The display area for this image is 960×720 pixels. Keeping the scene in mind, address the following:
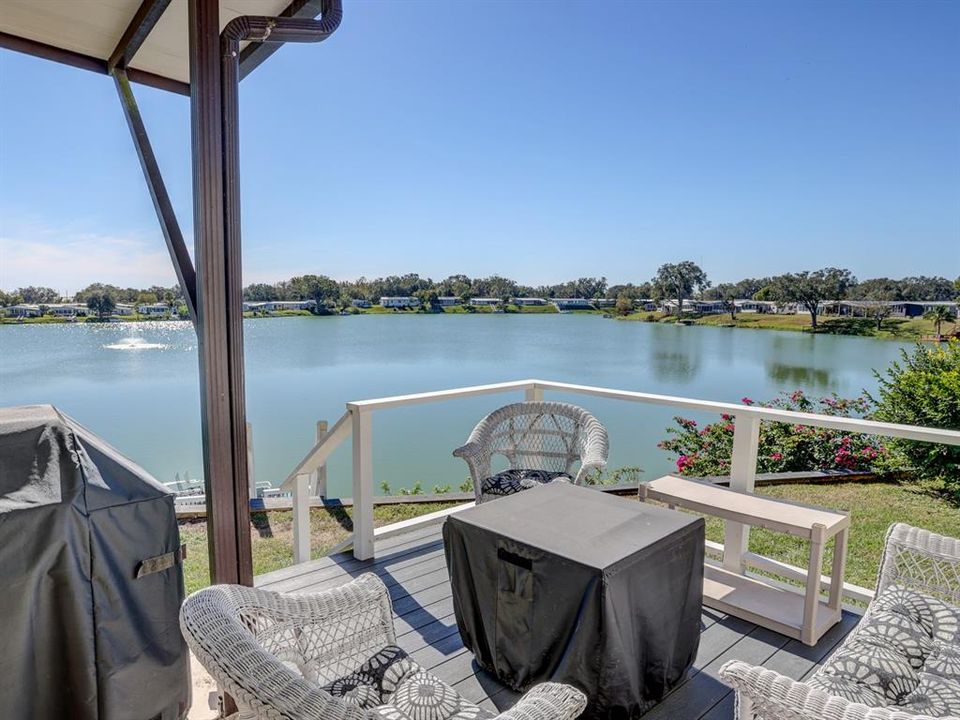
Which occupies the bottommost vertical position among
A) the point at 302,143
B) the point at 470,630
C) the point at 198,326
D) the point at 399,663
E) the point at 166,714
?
the point at 470,630

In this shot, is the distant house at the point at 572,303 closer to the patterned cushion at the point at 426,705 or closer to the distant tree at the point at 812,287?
the distant tree at the point at 812,287

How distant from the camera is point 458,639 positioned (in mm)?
2488

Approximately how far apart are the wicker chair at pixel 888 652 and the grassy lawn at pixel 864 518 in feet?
5.37

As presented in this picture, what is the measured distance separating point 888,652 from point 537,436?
2175 millimetres

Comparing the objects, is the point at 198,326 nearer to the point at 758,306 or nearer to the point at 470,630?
the point at 470,630

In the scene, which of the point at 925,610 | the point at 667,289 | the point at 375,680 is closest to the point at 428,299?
the point at 667,289

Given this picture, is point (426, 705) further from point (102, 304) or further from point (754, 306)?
point (754, 306)

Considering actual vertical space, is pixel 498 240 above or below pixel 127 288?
above

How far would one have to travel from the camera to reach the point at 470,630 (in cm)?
221

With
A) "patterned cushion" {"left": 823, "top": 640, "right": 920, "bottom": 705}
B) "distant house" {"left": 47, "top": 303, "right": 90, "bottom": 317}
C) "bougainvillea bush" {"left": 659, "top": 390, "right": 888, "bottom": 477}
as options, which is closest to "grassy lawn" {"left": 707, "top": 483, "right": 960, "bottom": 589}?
"bougainvillea bush" {"left": 659, "top": 390, "right": 888, "bottom": 477}

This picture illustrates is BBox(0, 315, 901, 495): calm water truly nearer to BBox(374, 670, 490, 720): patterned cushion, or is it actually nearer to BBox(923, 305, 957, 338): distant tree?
BBox(923, 305, 957, 338): distant tree

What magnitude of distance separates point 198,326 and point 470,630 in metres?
1.48

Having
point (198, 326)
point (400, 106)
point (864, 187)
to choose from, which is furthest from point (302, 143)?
point (864, 187)

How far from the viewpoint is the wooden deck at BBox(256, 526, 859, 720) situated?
2.11 m
